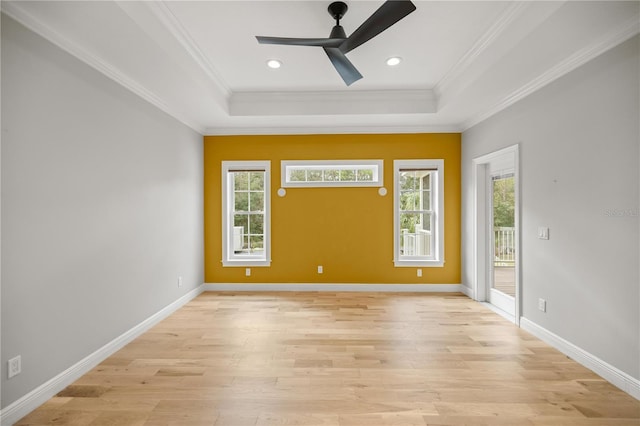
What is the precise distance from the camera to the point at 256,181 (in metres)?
5.22

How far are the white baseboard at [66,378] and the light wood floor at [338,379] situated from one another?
6cm

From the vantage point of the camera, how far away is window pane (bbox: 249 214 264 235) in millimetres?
5262

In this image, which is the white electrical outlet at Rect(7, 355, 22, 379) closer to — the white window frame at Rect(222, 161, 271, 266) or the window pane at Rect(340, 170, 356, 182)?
the white window frame at Rect(222, 161, 271, 266)

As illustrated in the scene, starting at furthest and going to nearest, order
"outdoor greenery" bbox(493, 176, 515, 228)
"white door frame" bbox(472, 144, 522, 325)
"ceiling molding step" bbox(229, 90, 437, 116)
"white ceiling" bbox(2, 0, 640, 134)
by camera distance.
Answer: "white door frame" bbox(472, 144, 522, 325)
"ceiling molding step" bbox(229, 90, 437, 116)
"outdoor greenery" bbox(493, 176, 515, 228)
"white ceiling" bbox(2, 0, 640, 134)

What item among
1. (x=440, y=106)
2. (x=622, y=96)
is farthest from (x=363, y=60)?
(x=622, y=96)

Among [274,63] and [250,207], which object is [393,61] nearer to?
[274,63]

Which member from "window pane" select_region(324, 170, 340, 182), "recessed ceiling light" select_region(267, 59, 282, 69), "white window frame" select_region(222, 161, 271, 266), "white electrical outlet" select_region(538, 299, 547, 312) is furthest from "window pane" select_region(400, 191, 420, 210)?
"recessed ceiling light" select_region(267, 59, 282, 69)

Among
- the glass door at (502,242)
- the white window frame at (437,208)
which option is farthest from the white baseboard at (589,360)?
the white window frame at (437,208)

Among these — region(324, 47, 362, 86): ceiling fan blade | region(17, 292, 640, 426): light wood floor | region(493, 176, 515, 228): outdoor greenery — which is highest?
region(324, 47, 362, 86): ceiling fan blade

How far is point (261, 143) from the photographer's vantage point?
5117 millimetres

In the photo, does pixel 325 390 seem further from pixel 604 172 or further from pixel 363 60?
pixel 363 60

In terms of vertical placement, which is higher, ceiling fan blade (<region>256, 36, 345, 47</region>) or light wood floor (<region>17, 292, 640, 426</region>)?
ceiling fan blade (<region>256, 36, 345, 47</region>)

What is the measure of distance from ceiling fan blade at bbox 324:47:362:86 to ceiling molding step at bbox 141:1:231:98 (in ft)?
4.23

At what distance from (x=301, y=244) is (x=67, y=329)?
126 inches
